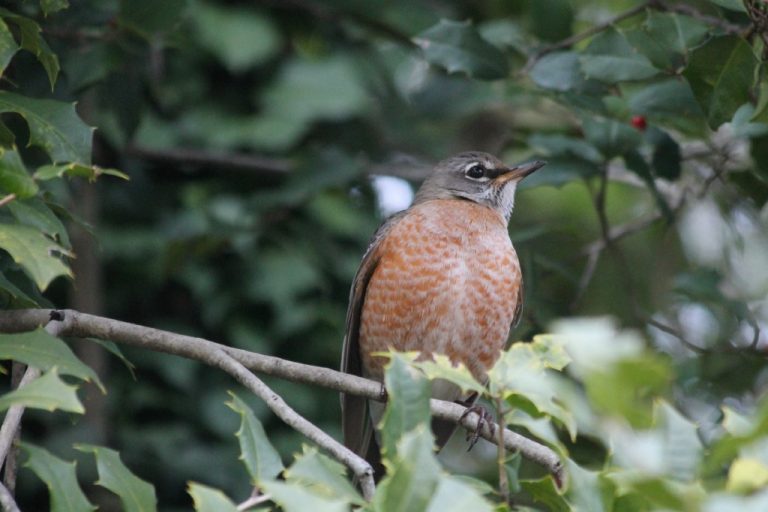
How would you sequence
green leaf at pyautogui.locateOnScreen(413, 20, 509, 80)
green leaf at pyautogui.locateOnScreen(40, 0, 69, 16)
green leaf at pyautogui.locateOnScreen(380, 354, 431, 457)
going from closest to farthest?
green leaf at pyautogui.locateOnScreen(380, 354, 431, 457) → green leaf at pyautogui.locateOnScreen(40, 0, 69, 16) → green leaf at pyautogui.locateOnScreen(413, 20, 509, 80)

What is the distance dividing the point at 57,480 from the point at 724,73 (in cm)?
281

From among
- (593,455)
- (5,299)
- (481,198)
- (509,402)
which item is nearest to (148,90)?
(481,198)

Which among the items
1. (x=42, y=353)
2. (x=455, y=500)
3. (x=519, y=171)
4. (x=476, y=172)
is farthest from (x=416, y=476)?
(x=476, y=172)

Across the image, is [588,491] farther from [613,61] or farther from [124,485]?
[613,61]

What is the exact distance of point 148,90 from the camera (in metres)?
5.73

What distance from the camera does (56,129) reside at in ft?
11.1

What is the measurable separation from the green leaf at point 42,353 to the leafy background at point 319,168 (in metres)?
1.83

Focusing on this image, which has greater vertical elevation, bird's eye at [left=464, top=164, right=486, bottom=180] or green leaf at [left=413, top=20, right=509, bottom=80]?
green leaf at [left=413, top=20, right=509, bottom=80]

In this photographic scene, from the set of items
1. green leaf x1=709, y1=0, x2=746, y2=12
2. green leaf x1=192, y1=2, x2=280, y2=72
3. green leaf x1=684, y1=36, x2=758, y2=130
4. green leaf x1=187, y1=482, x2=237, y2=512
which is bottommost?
green leaf x1=187, y1=482, x2=237, y2=512

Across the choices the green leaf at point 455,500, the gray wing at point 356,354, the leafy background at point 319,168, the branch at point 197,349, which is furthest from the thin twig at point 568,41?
the green leaf at point 455,500

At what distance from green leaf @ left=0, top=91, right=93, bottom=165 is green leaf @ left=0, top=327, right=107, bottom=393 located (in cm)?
82

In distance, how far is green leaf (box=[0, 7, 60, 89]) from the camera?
131 inches

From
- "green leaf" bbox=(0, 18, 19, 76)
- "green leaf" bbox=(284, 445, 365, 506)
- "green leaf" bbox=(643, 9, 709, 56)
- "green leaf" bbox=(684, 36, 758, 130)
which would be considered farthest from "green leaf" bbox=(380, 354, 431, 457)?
"green leaf" bbox=(643, 9, 709, 56)

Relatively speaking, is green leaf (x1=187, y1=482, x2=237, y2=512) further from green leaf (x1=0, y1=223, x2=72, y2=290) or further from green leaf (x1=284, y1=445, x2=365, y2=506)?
green leaf (x1=0, y1=223, x2=72, y2=290)
